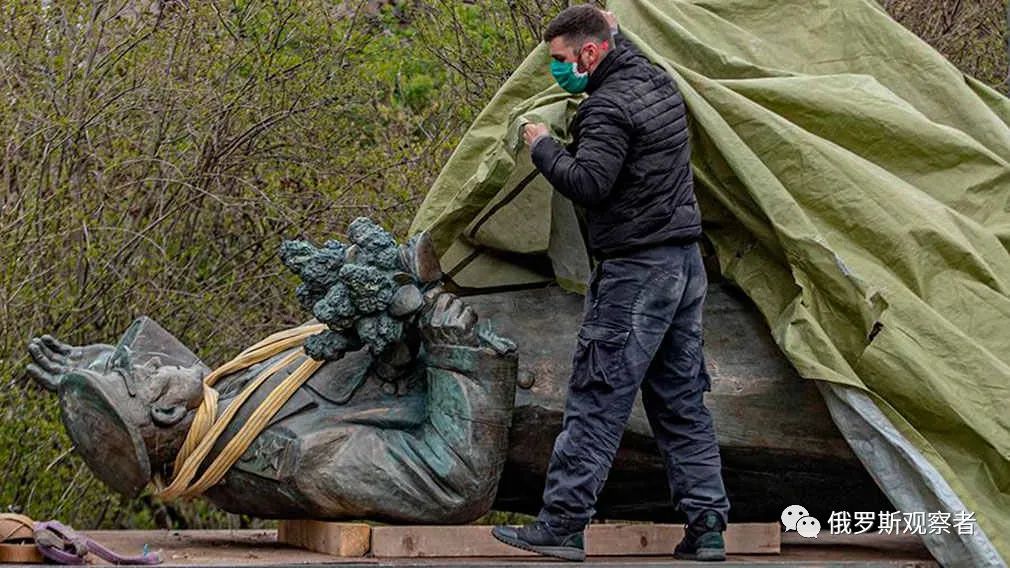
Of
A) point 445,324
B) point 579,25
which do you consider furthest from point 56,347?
point 579,25

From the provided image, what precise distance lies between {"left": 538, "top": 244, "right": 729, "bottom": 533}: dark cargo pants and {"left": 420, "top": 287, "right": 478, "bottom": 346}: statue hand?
33 cm

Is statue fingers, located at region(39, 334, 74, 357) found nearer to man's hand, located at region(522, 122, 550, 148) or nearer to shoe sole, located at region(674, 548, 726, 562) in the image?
man's hand, located at region(522, 122, 550, 148)

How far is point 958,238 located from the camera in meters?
5.50

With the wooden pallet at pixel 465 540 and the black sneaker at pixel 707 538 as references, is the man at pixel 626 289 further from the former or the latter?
the wooden pallet at pixel 465 540

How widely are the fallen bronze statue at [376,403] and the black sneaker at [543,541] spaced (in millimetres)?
237

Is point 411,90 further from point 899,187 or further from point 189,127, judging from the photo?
point 899,187

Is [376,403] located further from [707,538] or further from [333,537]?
[707,538]

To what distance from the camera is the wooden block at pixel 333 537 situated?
5070 mm

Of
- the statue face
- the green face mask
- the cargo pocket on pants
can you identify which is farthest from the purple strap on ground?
the green face mask

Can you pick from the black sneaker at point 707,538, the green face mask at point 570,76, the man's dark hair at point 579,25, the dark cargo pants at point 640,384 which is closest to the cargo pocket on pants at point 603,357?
the dark cargo pants at point 640,384

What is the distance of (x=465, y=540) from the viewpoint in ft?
16.9

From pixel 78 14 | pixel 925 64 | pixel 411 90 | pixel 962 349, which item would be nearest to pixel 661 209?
pixel 962 349

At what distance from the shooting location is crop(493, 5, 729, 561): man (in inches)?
198

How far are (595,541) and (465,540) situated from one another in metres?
0.37
